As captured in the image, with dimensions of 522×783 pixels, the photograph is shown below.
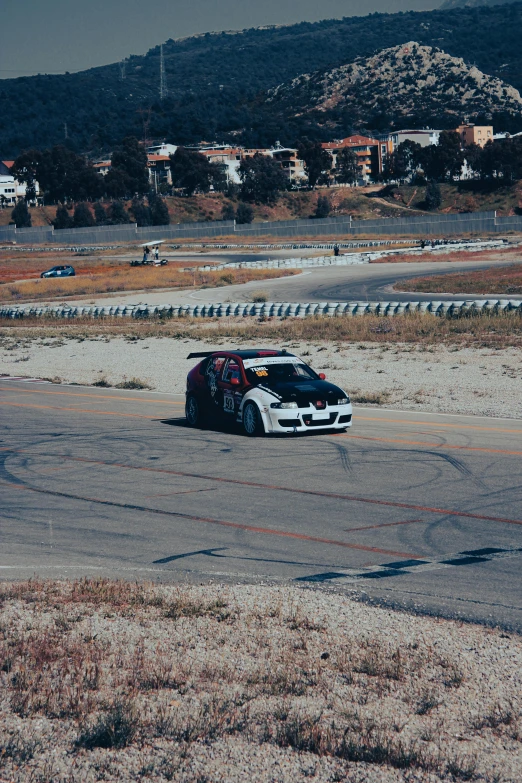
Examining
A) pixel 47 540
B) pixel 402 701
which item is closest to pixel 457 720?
pixel 402 701

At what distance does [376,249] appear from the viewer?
92.6 m

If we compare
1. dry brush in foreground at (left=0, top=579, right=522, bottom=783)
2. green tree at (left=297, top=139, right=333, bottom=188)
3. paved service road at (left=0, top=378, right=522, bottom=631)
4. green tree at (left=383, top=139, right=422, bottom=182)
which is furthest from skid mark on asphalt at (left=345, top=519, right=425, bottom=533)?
Answer: green tree at (left=297, top=139, right=333, bottom=188)

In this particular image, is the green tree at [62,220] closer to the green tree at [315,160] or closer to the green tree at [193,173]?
the green tree at [193,173]

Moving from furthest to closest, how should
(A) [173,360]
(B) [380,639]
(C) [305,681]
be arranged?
(A) [173,360]
(B) [380,639]
(C) [305,681]

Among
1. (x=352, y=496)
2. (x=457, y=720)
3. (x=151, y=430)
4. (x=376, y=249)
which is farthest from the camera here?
(x=376, y=249)

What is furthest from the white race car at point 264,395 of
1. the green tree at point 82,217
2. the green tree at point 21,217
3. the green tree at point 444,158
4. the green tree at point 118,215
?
the green tree at point 21,217

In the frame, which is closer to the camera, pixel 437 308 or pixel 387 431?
pixel 387 431

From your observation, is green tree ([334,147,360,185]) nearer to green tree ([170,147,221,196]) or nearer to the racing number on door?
green tree ([170,147,221,196])

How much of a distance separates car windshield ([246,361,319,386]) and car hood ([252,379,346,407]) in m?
0.25

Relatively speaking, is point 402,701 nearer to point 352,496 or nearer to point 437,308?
point 352,496

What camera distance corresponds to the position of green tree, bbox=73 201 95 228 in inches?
5561

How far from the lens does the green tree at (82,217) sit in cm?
14125

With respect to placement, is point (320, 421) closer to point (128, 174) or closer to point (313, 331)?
point (313, 331)

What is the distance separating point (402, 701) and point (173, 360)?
24446 millimetres
